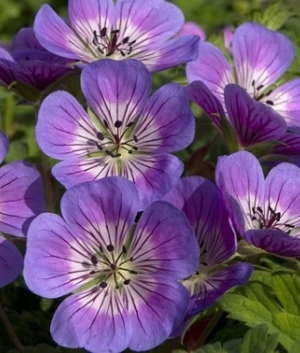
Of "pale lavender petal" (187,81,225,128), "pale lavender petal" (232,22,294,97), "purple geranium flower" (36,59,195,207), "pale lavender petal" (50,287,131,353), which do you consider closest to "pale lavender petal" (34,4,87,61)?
"purple geranium flower" (36,59,195,207)

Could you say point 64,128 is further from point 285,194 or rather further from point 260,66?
point 260,66

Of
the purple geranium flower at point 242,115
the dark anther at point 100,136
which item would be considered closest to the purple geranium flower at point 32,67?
the dark anther at point 100,136

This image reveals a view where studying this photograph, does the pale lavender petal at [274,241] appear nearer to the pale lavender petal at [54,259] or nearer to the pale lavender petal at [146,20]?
the pale lavender petal at [54,259]

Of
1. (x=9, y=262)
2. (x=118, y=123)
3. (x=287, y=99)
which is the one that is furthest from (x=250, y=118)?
(x=9, y=262)

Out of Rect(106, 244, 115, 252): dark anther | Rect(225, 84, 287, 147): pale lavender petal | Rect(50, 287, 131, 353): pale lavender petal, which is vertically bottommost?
Rect(50, 287, 131, 353): pale lavender petal

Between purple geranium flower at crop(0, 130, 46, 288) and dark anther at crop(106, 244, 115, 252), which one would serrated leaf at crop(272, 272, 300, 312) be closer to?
dark anther at crop(106, 244, 115, 252)

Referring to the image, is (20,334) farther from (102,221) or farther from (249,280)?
(249,280)
